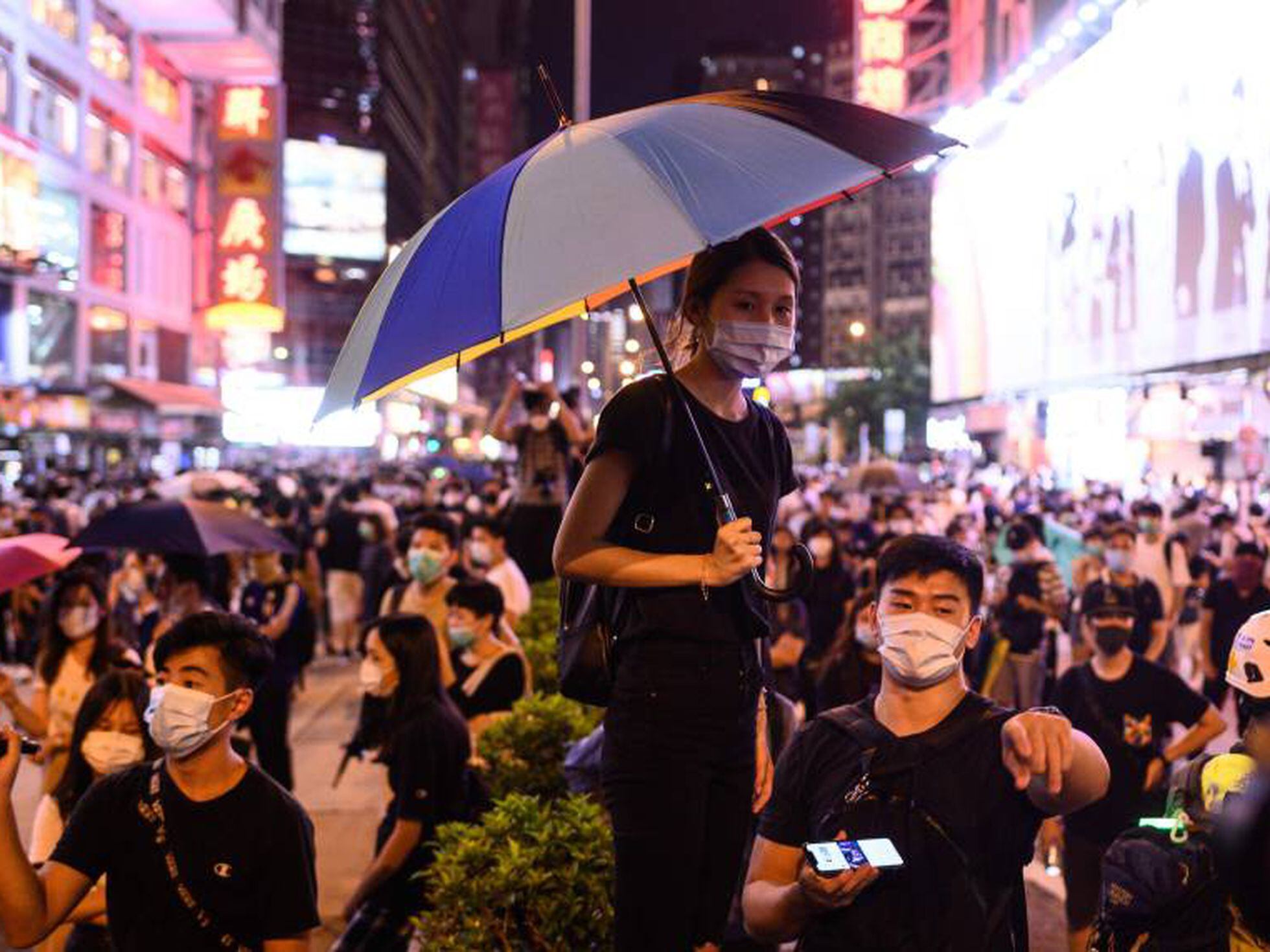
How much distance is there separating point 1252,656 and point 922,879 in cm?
134

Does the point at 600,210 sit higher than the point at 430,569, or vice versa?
the point at 600,210

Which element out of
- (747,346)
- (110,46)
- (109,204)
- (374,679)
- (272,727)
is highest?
(110,46)

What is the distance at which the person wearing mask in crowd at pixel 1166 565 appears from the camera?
13086 mm

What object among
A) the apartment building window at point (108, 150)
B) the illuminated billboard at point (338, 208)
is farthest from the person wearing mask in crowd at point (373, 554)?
the illuminated billboard at point (338, 208)

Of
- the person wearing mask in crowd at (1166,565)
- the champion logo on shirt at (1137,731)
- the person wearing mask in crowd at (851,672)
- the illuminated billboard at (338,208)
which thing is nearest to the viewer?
the champion logo on shirt at (1137,731)

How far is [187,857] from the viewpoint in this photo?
3406 mm

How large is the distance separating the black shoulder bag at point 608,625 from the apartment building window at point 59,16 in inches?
1605

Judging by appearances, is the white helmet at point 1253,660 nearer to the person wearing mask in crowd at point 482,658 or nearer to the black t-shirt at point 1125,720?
the black t-shirt at point 1125,720

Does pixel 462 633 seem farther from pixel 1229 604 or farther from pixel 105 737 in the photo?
pixel 1229 604

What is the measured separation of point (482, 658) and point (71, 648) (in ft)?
6.44

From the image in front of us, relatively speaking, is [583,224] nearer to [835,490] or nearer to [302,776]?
[302,776]

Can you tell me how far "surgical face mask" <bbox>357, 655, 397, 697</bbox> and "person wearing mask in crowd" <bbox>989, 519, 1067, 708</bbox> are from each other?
4558 mm

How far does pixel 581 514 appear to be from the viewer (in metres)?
3.28

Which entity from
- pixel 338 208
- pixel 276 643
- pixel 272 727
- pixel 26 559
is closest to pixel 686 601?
pixel 26 559
